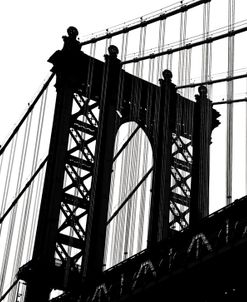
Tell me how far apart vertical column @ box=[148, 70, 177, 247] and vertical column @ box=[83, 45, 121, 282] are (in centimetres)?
191

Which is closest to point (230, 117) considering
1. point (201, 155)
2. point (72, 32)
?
point (201, 155)

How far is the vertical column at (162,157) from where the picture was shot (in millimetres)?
30781

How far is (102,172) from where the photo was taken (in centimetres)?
3016

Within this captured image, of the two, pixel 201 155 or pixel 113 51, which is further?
pixel 113 51

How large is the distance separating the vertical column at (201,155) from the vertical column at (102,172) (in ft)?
10.5

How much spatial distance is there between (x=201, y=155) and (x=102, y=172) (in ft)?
13.5

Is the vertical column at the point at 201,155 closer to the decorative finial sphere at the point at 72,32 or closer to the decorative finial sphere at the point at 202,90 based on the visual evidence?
the decorative finial sphere at the point at 202,90

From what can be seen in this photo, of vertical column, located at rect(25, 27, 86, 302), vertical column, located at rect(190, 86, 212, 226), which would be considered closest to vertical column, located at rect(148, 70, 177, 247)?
vertical column, located at rect(190, 86, 212, 226)

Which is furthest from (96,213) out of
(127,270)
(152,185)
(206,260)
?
(206,260)

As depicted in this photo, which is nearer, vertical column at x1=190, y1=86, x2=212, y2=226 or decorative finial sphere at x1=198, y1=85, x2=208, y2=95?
vertical column at x1=190, y1=86, x2=212, y2=226

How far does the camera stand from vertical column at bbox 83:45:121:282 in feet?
93.7

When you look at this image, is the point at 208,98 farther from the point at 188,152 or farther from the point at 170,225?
the point at 170,225

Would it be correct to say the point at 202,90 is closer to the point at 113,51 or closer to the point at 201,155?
the point at 201,155

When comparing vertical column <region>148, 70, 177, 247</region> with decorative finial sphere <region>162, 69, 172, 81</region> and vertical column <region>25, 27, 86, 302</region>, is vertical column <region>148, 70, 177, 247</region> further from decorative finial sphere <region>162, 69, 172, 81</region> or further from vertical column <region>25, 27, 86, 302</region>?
vertical column <region>25, 27, 86, 302</region>
